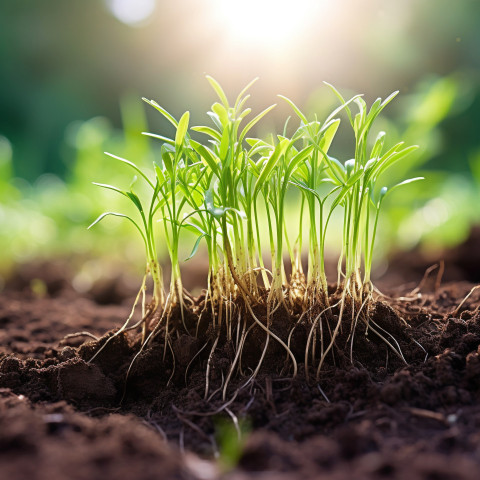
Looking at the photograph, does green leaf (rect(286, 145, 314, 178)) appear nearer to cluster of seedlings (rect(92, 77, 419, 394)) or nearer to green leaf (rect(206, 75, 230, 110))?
cluster of seedlings (rect(92, 77, 419, 394))

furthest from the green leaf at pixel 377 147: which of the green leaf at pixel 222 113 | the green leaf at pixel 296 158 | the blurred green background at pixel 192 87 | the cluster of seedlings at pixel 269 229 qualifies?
the blurred green background at pixel 192 87

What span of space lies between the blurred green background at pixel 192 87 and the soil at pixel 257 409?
5.52 ft

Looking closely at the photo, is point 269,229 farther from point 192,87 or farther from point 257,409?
point 192,87

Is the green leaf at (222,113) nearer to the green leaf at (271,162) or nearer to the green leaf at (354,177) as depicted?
the green leaf at (271,162)

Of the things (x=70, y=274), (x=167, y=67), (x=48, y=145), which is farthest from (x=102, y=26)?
(x=70, y=274)

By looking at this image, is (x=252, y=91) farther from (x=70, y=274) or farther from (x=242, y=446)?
(x=242, y=446)

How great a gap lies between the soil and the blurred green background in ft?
5.52

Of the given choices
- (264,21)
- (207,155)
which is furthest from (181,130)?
(264,21)

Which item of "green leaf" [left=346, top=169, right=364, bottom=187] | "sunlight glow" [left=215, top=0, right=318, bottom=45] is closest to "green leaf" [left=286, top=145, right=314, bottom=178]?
"green leaf" [left=346, top=169, right=364, bottom=187]

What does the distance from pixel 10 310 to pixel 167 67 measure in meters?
5.94

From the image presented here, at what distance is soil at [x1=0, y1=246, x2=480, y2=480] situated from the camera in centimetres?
75

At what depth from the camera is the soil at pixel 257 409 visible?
2.44 feet

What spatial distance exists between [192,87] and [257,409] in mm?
6562

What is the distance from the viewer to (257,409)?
3.35 ft
